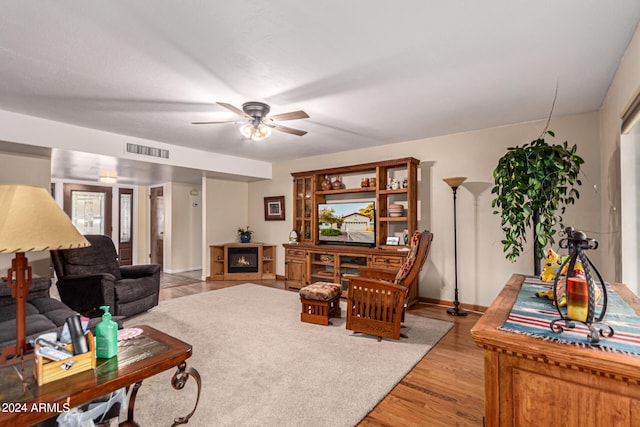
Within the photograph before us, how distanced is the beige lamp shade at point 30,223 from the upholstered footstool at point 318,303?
2592 millimetres

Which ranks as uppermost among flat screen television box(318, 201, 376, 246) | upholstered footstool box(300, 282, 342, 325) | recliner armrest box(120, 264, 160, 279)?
flat screen television box(318, 201, 376, 246)

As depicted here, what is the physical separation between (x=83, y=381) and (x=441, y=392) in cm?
218

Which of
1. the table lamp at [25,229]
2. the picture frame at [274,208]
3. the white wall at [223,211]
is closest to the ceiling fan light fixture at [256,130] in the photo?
the table lamp at [25,229]

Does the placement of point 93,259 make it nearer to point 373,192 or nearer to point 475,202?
point 373,192

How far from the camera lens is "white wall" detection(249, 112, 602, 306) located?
3.47m

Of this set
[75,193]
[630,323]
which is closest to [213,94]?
[630,323]

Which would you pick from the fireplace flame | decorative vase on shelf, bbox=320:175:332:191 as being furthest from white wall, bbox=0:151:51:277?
decorative vase on shelf, bbox=320:175:332:191

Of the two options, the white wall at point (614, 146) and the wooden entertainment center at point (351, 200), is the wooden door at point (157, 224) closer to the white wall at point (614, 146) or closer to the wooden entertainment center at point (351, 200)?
the wooden entertainment center at point (351, 200)

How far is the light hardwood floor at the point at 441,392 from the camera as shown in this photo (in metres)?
1.92

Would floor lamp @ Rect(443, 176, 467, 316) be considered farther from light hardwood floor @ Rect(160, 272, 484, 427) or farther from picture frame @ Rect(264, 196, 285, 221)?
picture frame @ Rect(264, 196, 285, 221)

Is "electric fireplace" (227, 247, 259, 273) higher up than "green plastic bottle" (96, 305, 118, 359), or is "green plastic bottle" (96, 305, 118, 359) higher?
"green plastic bottle" (96, 305, 118, 359)

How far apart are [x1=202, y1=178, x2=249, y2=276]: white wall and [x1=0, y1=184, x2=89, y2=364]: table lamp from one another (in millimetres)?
5039

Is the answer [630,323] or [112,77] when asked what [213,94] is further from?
[630,323]

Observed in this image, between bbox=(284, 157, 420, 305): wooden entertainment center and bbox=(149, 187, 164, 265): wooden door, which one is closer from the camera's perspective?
bbox=(284, 157, 420, 305): wooden entertainment center
